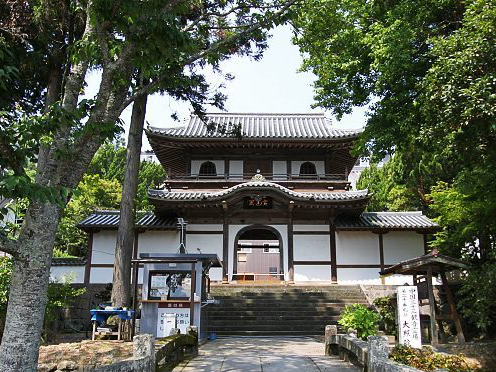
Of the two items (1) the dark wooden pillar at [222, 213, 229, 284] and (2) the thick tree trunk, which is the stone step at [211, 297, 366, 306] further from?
(2) the thick tree trunk

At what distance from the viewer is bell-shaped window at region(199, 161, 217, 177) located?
21.9 metres

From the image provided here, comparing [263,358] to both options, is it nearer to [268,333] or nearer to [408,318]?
[408,318]

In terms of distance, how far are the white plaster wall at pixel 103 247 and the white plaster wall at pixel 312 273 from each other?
8057 mm

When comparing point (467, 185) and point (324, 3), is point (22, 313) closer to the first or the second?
point (467, 185)

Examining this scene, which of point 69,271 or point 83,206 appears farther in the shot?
point 83,206

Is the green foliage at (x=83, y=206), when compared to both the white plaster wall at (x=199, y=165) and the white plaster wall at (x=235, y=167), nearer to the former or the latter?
the white plaster wall at (x=199, y=165)

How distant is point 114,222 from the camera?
19312 mm

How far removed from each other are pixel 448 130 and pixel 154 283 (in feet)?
25.9

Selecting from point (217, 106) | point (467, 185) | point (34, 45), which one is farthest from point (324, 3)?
point (34, 45)

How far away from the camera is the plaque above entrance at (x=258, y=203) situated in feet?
64.7

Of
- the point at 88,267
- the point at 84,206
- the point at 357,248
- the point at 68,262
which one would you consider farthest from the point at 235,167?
the point at 84,206

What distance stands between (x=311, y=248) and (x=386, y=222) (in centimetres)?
344

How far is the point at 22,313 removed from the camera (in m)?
4.64

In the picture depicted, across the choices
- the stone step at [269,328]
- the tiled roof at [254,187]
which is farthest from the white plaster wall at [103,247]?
the stone step at [269,328]
